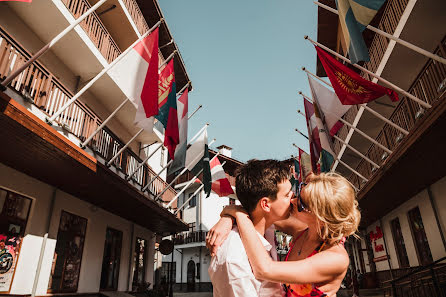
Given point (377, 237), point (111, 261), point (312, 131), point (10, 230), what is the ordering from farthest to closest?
point (377, 237)
point (111, 261)
point (312, 131)
point (10, 230)

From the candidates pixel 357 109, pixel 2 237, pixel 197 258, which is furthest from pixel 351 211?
pixel 197 258

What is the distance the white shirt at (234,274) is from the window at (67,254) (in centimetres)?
1023

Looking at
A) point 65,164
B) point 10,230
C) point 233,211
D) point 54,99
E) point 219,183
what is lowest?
point 233,211

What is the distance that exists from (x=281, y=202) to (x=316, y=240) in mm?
516

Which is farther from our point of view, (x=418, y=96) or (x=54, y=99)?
(x=418, y=96)

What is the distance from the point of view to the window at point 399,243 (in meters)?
14.8

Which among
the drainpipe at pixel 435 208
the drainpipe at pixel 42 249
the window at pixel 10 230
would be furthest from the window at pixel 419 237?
the window at pixel 10 230

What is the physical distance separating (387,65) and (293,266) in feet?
39.9

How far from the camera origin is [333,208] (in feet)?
6.93

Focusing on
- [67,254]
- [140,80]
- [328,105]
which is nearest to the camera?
[140,80]

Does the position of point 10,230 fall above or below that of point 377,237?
below

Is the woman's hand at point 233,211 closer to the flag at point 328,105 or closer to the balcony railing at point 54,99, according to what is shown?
the balcony railing at point 54,99

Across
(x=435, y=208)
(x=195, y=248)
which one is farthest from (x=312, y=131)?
(x=195, y=248)

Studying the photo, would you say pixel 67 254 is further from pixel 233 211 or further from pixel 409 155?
pixel 409 155
